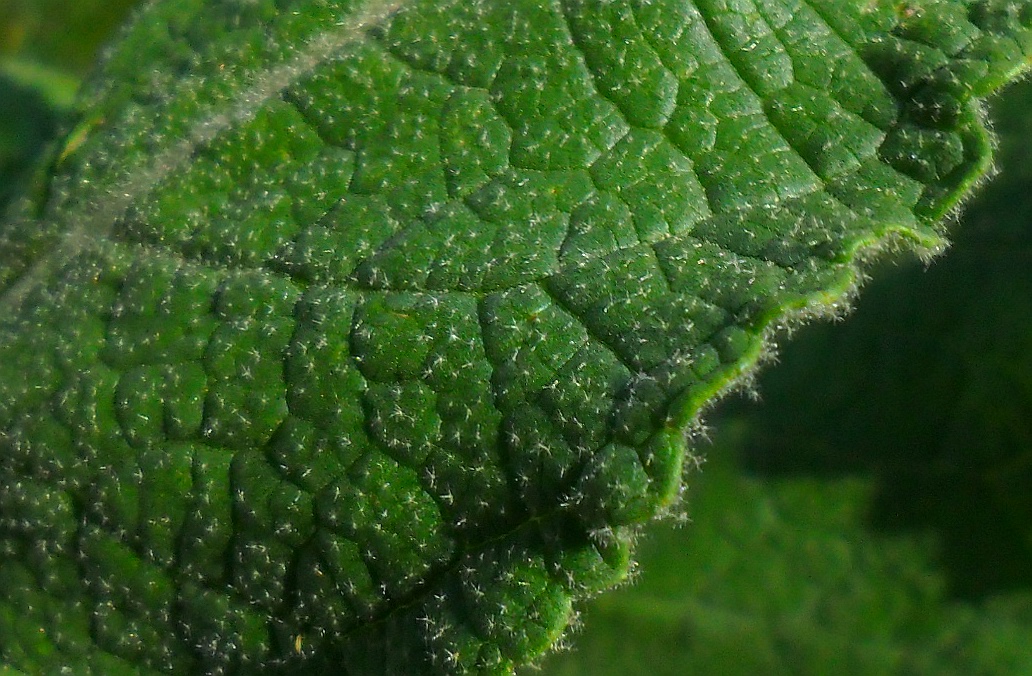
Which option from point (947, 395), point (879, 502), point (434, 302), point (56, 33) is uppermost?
point (434, 302)

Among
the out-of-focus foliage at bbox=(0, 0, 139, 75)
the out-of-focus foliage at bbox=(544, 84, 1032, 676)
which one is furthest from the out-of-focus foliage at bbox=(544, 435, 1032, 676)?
the out-of-focus foliage at bbox=(0, 0, 139, 75)

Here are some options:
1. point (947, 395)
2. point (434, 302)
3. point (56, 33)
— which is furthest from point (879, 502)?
point (56, 33)

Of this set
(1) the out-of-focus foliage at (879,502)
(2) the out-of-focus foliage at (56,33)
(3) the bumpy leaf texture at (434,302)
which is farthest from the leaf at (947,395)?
(2) the out-of-focus foliage at (56,33)

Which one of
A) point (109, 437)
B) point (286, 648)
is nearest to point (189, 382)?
point (109, 437)

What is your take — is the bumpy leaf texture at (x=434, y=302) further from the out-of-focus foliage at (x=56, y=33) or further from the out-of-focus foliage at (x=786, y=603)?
the out-of-focus foliage at (x=56, y=33)

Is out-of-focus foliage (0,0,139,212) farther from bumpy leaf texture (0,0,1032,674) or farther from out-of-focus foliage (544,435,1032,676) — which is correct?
out-of-focus foliage (544,435,1032,676)

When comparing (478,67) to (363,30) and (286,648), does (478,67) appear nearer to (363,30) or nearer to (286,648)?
(363,30)

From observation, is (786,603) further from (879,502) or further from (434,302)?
(434,302)
